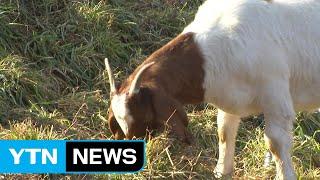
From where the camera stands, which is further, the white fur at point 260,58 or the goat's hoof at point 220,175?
the goat's hoof at point 220,175

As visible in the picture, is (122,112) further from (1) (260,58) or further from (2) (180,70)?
(1) (260,58)

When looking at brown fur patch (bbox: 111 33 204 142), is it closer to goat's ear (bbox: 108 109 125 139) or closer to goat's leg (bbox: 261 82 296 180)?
goat's ear (bbox: 108 109 125 139)

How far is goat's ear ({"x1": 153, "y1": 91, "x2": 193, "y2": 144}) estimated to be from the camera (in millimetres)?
4629

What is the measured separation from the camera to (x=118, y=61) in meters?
7.51

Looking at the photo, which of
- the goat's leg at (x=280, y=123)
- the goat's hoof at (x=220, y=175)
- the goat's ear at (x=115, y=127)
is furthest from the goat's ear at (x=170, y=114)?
the goat's hoof at (x=220, y=175)

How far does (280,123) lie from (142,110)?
42.5 inches

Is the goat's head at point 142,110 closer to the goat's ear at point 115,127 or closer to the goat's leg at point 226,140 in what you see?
the goat's ear at point 115,127

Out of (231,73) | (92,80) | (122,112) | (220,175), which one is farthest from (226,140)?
(92,80)

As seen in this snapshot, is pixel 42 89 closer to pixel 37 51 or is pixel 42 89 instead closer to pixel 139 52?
pixel 37 51

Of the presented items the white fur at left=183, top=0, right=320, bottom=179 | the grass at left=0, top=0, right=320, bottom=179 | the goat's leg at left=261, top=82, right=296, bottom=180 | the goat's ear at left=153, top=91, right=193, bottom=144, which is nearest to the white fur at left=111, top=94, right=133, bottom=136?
the goat's ear at left=153, top=91, right=193, bottom=144

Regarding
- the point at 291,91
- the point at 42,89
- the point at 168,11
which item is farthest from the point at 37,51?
the point at 291,91

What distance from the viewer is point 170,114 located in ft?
15.3

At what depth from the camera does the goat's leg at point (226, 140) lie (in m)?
5.57

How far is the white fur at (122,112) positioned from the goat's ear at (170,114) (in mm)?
196
